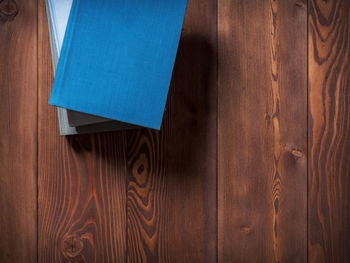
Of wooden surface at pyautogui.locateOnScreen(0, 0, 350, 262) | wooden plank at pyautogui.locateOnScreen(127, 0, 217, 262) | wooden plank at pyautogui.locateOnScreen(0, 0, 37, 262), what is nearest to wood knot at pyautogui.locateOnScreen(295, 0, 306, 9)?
wooden surface at pyautogui.locateOnScreen(0, 0, 350, 262)

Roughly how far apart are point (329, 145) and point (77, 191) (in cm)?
52

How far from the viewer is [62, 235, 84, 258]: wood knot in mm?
470

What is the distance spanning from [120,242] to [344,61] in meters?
0.58

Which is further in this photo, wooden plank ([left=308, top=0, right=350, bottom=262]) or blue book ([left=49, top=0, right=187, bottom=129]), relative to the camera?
wooden plank ([left=308, top=0, right=350, bottom=262])

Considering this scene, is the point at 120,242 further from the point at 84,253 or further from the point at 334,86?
the point at 334,86

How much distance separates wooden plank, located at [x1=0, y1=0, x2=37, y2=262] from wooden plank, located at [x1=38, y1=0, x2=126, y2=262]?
2 cm

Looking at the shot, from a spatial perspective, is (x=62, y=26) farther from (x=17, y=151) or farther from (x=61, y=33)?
(x=17, y=151)

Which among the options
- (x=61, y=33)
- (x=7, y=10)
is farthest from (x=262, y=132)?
(x=7, y=10)

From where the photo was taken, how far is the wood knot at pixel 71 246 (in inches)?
18.5

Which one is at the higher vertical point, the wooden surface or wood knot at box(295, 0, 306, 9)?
wood knot at box(295, 0, 306, 9)

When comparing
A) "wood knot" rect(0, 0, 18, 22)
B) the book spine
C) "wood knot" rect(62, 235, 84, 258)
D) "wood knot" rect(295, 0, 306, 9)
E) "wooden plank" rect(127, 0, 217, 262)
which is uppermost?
"wood knot" rect(295, 0, 306, 9)

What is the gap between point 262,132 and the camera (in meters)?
0.48

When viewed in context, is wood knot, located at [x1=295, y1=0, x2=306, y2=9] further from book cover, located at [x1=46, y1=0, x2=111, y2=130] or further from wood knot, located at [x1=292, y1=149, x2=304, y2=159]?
book cover, located at [x1=46, y1=0, x2=111, y2=130]

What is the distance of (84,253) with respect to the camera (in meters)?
0.47
